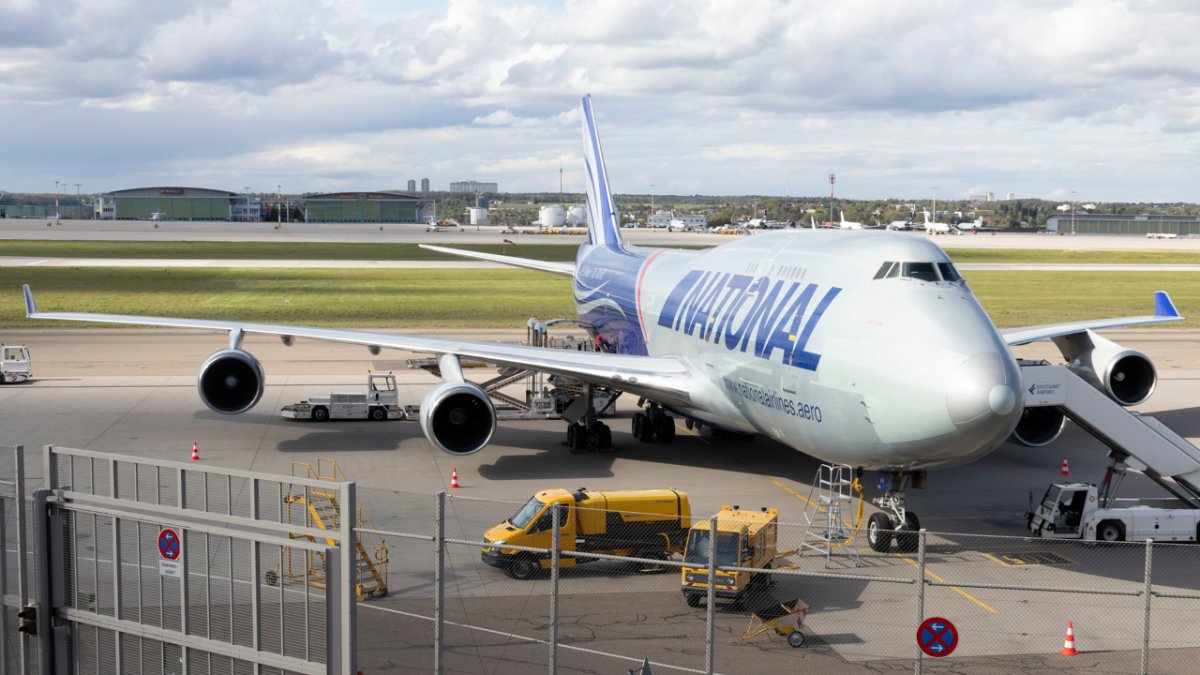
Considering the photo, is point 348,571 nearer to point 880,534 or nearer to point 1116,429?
point 880,534

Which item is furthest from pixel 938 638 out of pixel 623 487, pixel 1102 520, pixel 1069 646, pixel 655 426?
pixel 655 426

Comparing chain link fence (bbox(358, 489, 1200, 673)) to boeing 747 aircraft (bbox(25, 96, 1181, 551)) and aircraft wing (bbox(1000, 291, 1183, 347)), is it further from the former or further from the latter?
aircraft wing (bbox(1000, 291, 1183, 347))

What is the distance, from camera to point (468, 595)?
19094 millimetres

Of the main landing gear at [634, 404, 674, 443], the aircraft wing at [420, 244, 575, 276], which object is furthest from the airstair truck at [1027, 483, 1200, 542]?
the aircraft wing at [420, 244, 575, 276]

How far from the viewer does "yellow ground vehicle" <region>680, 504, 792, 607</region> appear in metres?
18.4

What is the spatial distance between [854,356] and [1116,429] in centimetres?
714

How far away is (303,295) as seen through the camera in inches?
3014

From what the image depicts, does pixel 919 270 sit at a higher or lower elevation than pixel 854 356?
higher

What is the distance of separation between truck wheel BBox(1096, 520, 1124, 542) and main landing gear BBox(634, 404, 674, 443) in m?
12.4

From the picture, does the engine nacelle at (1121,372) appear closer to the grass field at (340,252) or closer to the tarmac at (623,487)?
the tarmac at (623,487)

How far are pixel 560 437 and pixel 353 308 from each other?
122ft

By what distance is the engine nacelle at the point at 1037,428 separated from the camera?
2761cm

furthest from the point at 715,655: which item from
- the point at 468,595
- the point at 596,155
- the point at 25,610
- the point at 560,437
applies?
the point at 596,155

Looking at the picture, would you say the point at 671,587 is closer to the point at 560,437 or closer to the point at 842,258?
the point at 842,258
